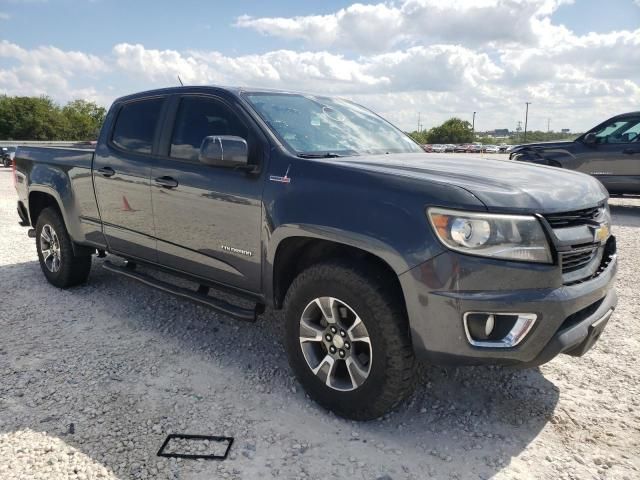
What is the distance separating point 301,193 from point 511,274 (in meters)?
1.21

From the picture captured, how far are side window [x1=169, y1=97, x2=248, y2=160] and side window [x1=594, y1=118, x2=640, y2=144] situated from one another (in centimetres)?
890

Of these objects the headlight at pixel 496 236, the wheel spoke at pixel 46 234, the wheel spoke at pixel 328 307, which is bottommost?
the wheel spoke at pixel 46 234

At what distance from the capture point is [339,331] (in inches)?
111

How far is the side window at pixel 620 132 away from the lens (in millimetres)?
9695

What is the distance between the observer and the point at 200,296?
3656mm

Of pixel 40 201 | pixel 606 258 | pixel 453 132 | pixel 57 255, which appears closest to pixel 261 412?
pixel 606 258

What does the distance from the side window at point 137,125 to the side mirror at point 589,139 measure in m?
8.86

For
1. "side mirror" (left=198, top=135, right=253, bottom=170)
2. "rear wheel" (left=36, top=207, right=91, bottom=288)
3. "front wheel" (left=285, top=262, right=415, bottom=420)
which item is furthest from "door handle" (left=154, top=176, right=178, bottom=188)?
"rear wheel" (left=36, top=207, right=91, bottom=288)

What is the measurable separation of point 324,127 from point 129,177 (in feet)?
5.42

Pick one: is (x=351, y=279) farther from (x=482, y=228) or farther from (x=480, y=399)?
(x=480, y=399)

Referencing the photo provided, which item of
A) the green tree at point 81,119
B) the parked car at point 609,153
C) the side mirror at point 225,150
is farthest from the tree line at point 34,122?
the side mirror at point 225,150

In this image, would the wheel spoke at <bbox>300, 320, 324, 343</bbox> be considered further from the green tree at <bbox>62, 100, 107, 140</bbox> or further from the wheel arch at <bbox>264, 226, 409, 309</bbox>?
the green tree at <bbox>62, 100, 107, 140</bbox>

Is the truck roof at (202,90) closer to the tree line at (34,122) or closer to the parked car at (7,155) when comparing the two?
the parked car at (7,155)

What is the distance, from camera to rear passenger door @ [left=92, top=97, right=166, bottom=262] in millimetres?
4047
